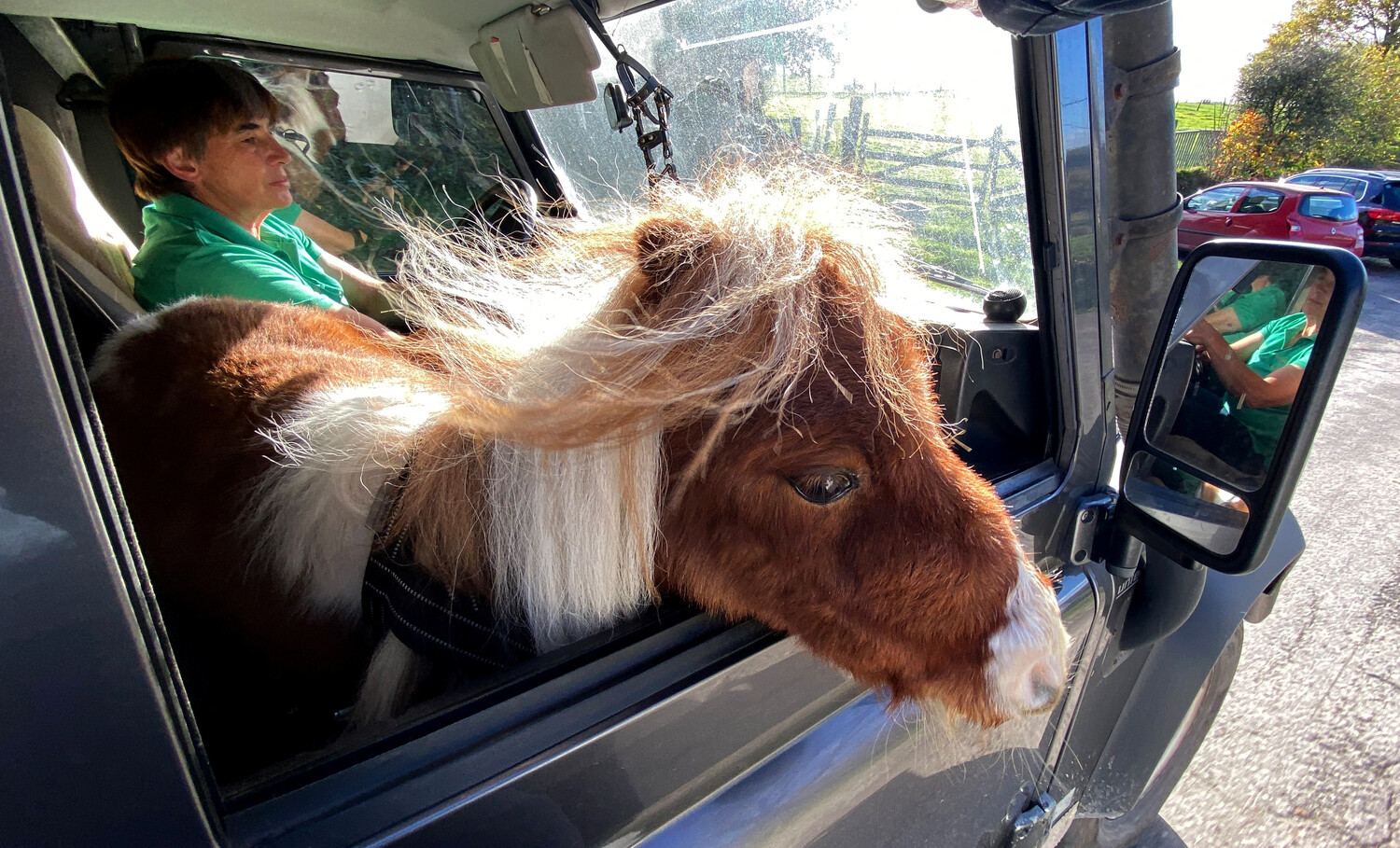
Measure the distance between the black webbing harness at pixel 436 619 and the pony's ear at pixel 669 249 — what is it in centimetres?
57

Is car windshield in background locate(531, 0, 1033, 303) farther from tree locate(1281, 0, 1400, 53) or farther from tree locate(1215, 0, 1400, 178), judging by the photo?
tree locate(1281, 0, 1400, 53)

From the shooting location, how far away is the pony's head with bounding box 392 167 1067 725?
1.06 m

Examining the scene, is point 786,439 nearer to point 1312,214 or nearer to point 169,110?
point 169,110

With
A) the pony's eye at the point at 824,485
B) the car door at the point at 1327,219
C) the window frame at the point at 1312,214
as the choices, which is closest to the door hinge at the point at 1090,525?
the pony's eye at the point at 824,485

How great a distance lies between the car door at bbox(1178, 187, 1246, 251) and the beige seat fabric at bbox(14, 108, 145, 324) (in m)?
16.2

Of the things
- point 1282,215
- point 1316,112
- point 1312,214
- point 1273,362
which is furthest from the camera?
point 1316,112

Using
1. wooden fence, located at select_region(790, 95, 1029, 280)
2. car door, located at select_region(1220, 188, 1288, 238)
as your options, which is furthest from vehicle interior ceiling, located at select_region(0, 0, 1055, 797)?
car door, located at select_region(1220, 188, 1288, 238)

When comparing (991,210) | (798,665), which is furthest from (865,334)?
(991,210)

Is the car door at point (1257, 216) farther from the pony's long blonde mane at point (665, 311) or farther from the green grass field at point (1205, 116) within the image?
the pony's long blonde mane at point (665, 311)

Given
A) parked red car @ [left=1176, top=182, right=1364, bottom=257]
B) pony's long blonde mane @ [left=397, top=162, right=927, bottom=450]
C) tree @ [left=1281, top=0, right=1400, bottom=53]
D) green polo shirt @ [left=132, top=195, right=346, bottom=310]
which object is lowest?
parked red car @ [left=1176, top=182, right=1364, bottom=257]

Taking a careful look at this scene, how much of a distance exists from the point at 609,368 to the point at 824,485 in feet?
1.27

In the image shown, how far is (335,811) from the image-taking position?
0.84 meters

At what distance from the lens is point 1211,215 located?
14.3 meters

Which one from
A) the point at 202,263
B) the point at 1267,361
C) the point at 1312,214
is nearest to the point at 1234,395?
the point at 1267,361
